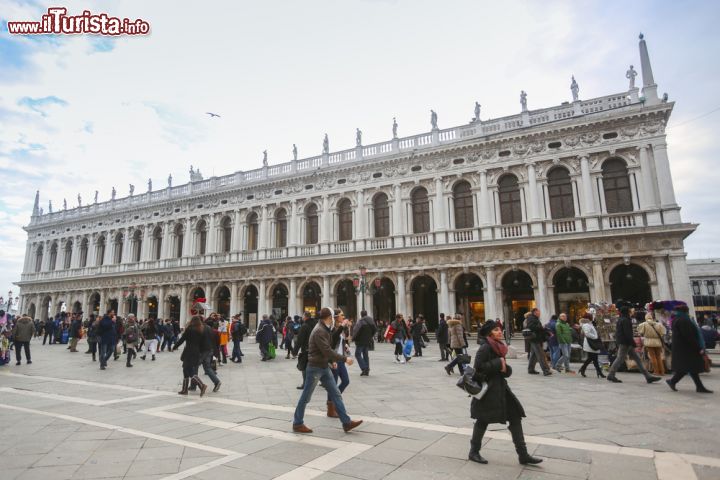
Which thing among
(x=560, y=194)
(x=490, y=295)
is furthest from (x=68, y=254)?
(x=560, y=194)

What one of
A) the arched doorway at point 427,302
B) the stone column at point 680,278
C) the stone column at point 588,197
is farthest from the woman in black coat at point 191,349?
the stone column at point 680,278

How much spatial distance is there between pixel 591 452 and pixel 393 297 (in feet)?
73.4

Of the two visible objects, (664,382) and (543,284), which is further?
(543,284)

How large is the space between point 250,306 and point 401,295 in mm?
12918

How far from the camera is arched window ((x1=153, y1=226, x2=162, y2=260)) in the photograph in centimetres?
3672

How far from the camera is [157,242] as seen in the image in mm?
36938

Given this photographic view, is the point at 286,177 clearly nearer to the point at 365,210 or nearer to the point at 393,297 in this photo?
the point at 365,210

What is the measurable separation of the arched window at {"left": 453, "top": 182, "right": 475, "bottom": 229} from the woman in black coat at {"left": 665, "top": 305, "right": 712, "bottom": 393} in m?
16.3

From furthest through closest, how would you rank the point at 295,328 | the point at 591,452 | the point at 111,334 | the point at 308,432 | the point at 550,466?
the point at 295,328, the point at 111,334, the point at 308,432, the point at 591,452, the point at 550,466

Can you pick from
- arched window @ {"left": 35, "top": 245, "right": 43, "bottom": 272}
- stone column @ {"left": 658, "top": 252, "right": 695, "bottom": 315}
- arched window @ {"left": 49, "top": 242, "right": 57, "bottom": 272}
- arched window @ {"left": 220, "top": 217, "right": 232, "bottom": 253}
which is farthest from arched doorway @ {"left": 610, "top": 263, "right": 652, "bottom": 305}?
arched window @ {"left": 35, "top": 245, "right": 43, "bottom": 272}

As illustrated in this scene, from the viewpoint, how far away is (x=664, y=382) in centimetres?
934

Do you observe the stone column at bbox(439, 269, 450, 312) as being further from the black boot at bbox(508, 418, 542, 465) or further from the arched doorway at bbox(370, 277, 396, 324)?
the black boot at bbox(508, 418, 542, 465)

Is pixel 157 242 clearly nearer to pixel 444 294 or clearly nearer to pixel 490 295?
pixel 444 294

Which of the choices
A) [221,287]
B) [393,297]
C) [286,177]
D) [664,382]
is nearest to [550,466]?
[664,382]
